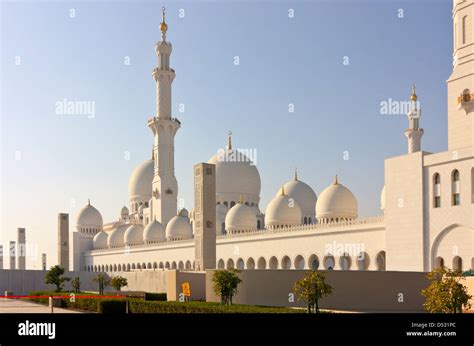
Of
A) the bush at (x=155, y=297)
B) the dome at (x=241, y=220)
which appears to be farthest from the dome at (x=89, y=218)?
the bush at (x=155, y=297)

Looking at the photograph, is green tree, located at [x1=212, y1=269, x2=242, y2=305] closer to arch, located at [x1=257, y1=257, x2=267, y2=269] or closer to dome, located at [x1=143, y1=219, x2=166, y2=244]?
arch, located at [x1=257, y1=257, x2=267, y2=269]

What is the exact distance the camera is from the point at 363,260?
1774 inches

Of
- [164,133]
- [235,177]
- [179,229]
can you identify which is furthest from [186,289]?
[235,177]

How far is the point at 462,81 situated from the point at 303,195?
31364 millimetres

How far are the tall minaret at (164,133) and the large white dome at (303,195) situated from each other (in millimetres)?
13651

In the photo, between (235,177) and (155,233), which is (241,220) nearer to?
(235,177)

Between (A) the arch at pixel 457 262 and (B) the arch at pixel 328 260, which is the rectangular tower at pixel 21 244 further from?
(A) the arch at pixel 457 262

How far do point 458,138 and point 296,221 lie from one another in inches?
878

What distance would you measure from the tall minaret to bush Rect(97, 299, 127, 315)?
1736 inches
